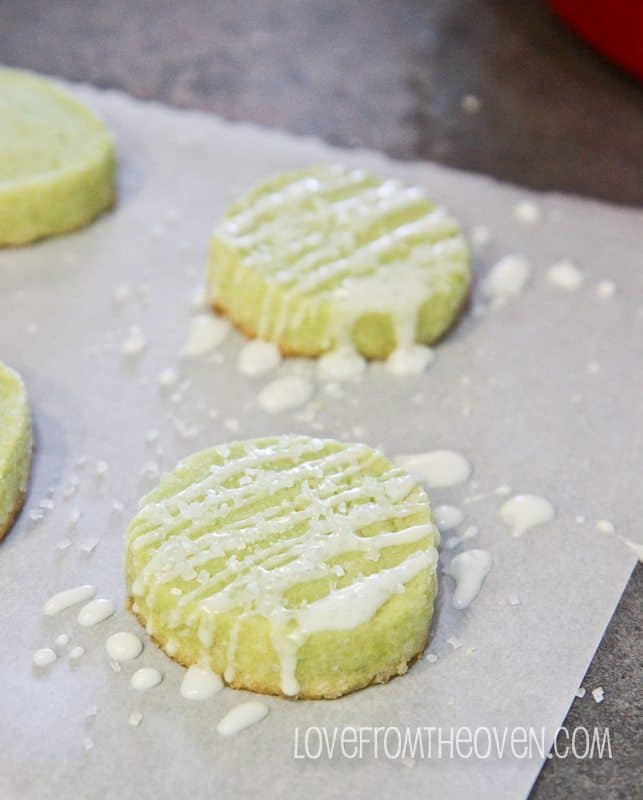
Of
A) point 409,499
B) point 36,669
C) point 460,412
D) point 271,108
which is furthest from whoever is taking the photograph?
point 271,108

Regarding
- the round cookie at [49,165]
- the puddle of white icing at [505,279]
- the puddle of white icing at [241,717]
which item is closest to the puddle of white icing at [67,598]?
the puddle of white icing at [241,717]

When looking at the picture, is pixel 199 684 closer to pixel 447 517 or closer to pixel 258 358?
pixel 447 517

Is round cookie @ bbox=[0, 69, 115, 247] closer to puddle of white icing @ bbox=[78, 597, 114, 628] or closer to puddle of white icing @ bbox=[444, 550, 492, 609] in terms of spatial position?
puddle of white icing @ bbox=[78, 597, 114, 628]

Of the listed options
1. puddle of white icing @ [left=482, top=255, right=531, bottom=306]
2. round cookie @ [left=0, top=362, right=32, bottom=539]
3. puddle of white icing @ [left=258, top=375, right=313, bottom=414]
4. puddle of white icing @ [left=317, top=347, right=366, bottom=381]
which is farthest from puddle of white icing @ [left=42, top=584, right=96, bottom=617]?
puddle of white icing @ [left=482, top=255, right=531, bottom=306]

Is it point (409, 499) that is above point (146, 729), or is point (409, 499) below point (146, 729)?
above

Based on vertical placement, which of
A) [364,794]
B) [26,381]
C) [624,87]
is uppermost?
[624,87]

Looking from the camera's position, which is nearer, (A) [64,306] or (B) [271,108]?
(A) [64,306]

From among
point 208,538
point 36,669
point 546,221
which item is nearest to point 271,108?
point 546,221

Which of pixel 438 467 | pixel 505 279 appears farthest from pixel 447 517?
pixel 505 279

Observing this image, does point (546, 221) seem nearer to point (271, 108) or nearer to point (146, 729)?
point (271, 108)
